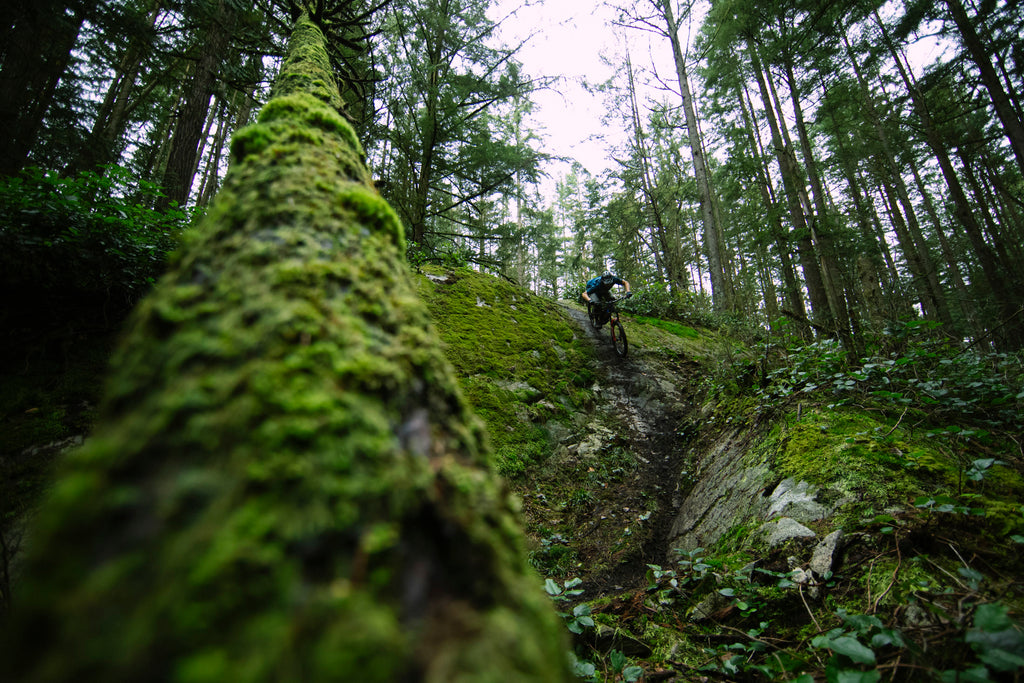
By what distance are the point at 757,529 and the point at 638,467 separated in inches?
77.8

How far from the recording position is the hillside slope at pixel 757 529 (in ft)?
5.86

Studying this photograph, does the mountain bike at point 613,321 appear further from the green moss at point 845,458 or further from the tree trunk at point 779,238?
the green moss at point 845,458

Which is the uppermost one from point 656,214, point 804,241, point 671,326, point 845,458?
point 656,214

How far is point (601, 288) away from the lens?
7875 mm

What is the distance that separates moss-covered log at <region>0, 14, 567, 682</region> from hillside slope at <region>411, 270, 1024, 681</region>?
6.13ft

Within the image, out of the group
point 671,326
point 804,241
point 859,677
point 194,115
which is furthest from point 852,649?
point 804,241

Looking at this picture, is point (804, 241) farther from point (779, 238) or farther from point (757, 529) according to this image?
point (757, 529)

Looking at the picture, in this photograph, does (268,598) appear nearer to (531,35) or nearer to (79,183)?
(79,183)

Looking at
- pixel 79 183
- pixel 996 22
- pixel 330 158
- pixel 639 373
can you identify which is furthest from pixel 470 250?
pixel 996 22

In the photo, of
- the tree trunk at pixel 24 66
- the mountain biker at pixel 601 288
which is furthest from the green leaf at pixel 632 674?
the tree trunk at pixel 24 66

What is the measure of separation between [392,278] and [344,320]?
29 cm

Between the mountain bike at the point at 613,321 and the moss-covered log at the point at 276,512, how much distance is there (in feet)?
21.7

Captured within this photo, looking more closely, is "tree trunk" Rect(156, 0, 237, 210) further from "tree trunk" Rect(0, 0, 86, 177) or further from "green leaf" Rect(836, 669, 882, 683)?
"green leaf" Rect(836, 669, 882, 683)

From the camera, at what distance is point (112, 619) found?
0.38 meters
